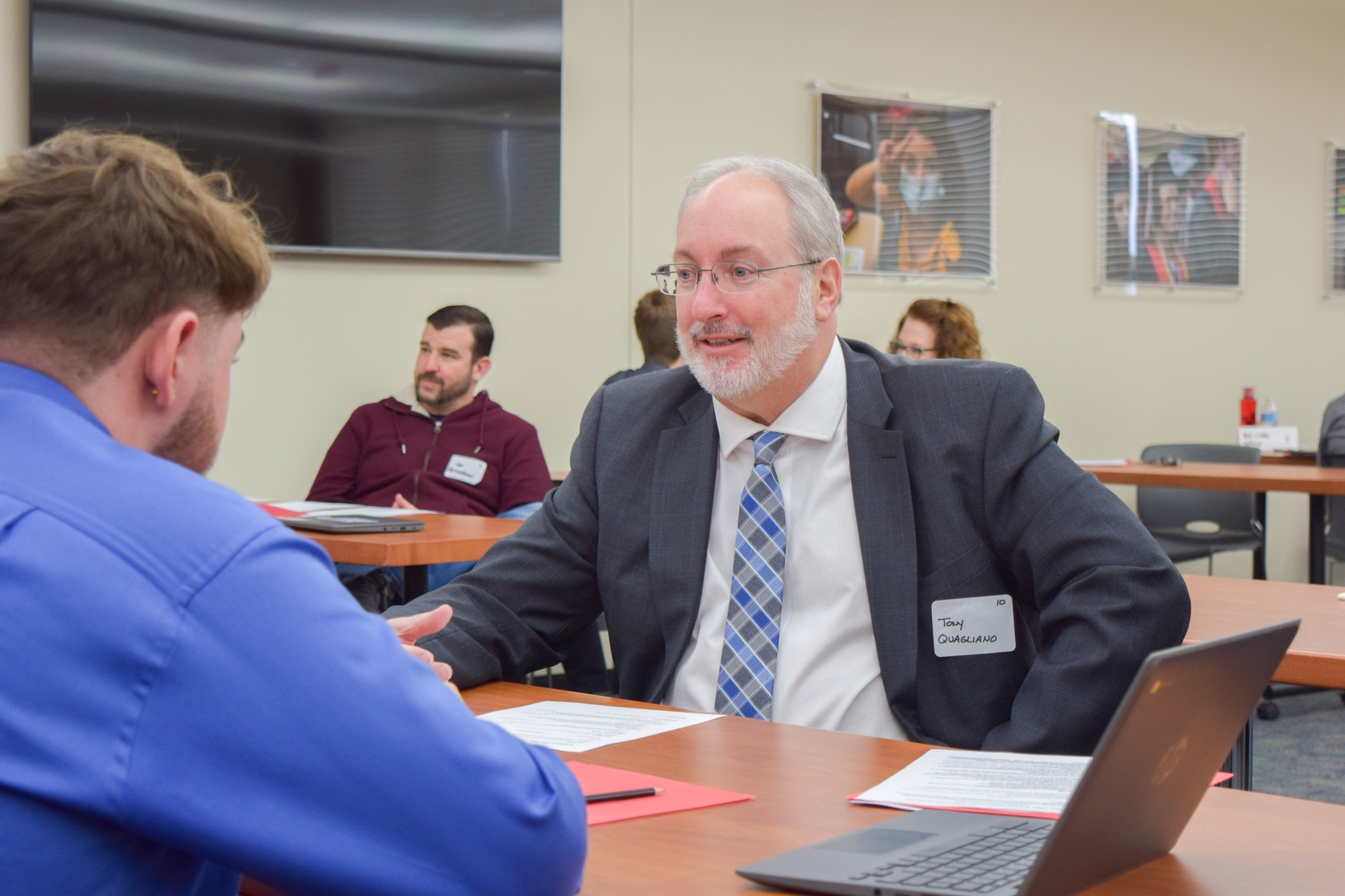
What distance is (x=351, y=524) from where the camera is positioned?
10.6 feet

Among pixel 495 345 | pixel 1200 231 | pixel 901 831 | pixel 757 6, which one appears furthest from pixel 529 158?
pixel 901 831

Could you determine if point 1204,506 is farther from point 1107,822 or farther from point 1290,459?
point 1107,822

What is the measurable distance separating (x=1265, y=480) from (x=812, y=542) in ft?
11.6

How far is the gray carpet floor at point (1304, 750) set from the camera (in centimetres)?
377

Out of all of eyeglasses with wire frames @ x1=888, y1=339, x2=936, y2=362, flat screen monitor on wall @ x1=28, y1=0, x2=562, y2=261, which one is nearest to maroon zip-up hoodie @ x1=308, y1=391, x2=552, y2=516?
flat screen monitor on wall @ x1=28, y1=0, x2=562, y2=261

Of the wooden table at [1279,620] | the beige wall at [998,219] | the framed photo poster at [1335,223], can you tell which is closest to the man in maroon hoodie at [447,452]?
the beige wall at [998,219]

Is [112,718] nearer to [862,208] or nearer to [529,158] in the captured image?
[529,158]

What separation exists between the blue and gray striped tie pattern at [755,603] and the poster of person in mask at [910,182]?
160 inches

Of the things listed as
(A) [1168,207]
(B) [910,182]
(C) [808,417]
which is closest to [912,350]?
(B) [910,182]

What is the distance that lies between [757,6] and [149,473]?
5.19 m

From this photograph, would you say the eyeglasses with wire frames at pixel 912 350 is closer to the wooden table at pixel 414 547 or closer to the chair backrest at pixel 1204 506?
the chair backrest at pixel 1204 506

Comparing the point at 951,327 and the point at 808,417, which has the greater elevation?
the point at 951,327

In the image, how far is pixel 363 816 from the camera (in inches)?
29.3

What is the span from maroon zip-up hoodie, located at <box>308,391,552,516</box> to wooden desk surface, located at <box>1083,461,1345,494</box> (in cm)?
199
